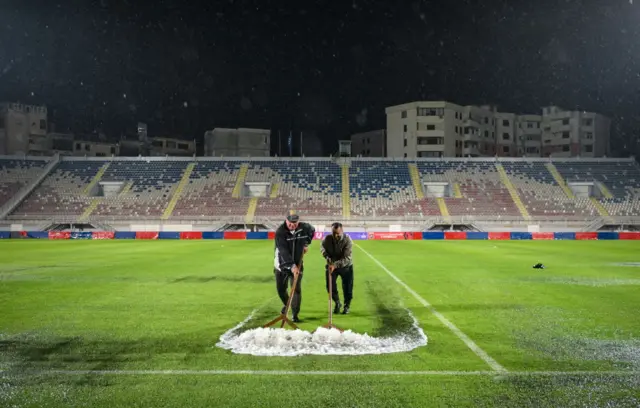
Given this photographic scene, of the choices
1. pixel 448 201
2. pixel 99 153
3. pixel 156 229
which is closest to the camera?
pixel 156 229

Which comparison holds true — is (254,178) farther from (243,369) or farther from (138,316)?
(243,369)

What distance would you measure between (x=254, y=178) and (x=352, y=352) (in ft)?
192

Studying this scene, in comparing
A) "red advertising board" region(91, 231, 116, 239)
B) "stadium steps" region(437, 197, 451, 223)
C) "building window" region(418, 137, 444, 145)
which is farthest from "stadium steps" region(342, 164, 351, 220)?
"red advertising board" region(91, 231, 116, 239)

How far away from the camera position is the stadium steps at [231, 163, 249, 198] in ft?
206

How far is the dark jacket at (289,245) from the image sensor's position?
9.74 metres

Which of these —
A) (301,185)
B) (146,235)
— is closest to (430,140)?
(301,185)

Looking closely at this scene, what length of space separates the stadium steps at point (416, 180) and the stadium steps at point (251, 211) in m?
17.4

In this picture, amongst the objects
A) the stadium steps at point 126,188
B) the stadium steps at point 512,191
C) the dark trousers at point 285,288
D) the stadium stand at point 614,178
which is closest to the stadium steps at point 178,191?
the stadium steps at point 126,188

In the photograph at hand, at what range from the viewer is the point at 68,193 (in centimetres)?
6169

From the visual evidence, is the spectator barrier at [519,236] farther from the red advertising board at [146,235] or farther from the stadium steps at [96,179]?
the stadium steps at [96,179]

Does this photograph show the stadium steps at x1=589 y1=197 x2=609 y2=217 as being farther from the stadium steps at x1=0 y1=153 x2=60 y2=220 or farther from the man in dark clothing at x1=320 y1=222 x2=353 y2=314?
the stadium steps at x1=0 y1=153 x2=60 y2=220

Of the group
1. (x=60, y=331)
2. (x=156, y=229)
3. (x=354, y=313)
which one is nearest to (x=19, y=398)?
(x=60, y=331)

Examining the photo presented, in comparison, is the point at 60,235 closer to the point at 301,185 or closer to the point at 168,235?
the point at 168,235

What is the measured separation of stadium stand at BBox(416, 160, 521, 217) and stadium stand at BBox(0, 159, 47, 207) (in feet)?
145
